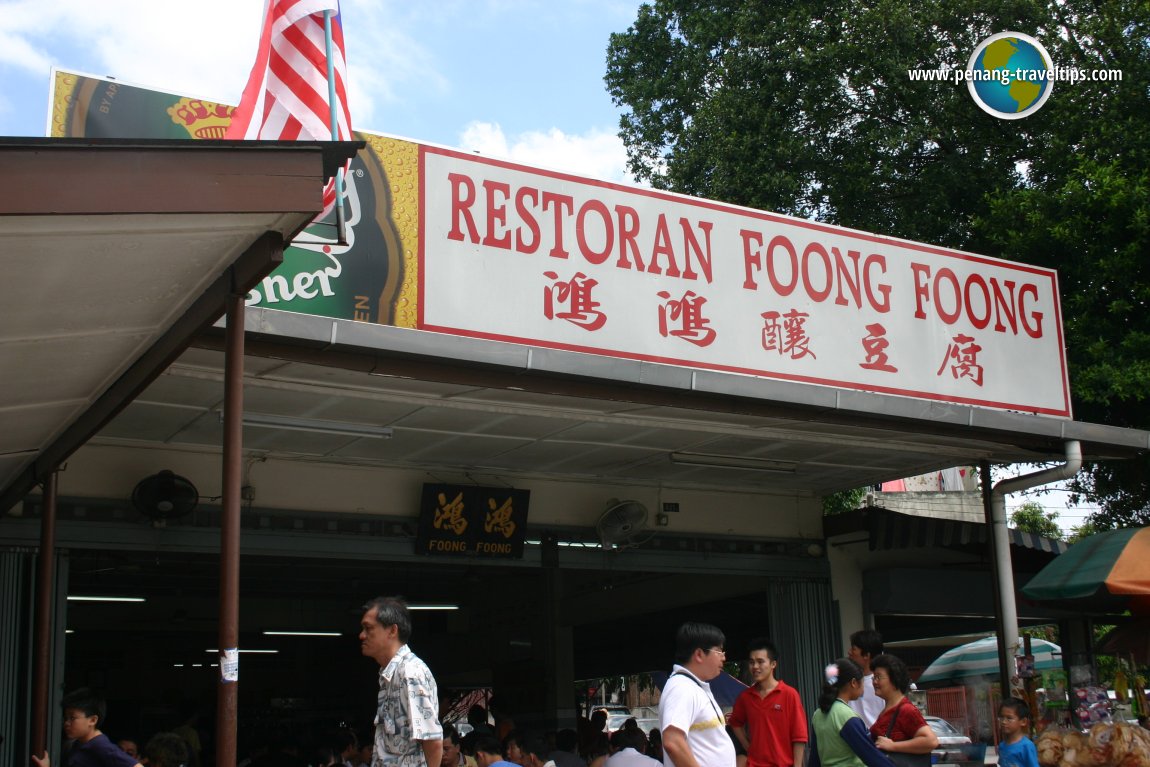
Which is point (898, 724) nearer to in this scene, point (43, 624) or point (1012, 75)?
point (43, 624)

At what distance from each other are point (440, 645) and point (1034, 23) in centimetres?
1263

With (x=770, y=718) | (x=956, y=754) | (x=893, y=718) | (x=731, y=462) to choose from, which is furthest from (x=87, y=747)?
(x=956, y=754)

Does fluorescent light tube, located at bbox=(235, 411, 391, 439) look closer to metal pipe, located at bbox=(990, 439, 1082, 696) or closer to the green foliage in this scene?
metal pipe, located at bbox=(990, 439, 1082, 696)

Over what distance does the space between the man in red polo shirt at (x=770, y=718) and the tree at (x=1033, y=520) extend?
26910mm

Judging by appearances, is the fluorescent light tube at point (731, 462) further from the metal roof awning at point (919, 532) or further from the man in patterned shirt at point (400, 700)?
the man in patterned shirt at point (400, 700)

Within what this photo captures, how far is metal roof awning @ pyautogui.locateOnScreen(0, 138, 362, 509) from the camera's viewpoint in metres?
3.43

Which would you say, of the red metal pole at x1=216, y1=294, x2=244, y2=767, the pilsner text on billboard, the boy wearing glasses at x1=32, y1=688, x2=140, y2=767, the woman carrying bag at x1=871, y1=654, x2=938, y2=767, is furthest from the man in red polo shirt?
A: the pilsner text on billboard

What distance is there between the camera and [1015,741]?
6898 mm

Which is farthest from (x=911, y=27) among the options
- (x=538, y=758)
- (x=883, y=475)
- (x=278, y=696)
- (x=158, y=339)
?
(x=278, y=696)

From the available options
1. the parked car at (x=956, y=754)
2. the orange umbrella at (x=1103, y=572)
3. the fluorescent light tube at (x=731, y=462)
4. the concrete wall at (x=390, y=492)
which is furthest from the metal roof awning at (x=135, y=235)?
the parked car at (x=956, y=754)

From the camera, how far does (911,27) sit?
16.4 metres

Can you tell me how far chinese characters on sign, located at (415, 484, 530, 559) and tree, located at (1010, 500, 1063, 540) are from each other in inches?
984

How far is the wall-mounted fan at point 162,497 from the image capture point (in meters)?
8.14

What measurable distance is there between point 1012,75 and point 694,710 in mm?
13130
